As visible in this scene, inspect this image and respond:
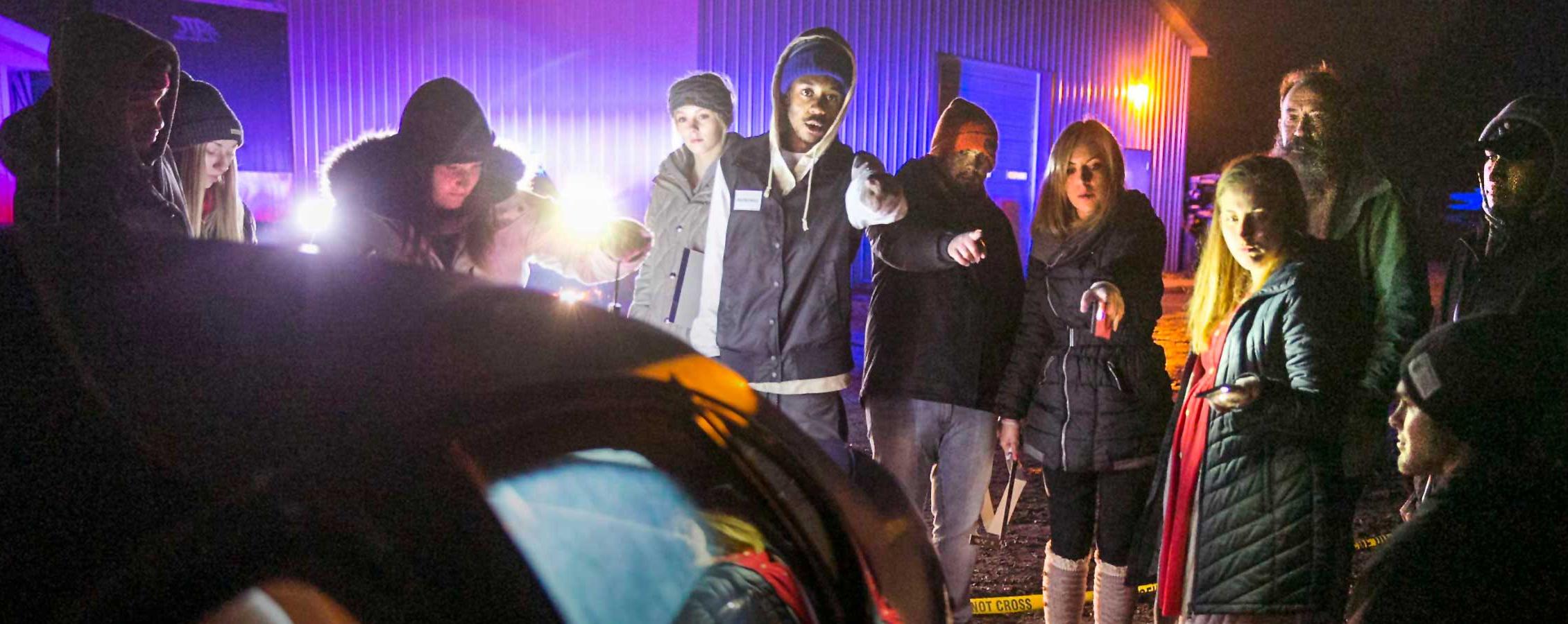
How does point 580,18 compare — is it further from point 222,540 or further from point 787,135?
point 222,540

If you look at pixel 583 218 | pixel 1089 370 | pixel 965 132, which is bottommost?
pixel 1089 370

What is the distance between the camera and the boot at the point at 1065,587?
3561 millimetres

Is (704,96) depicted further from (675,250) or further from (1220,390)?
(1220,390)

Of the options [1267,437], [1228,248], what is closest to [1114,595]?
[1267,437]

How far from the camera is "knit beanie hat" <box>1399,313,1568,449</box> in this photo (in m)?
2.16

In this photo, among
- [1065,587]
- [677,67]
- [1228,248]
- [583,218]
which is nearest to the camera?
[1228,248]

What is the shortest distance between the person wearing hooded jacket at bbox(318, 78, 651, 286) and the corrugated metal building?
544cm

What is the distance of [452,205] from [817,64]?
137cm

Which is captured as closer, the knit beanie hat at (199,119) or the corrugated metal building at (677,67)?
the knit beanie hat at (199,119)

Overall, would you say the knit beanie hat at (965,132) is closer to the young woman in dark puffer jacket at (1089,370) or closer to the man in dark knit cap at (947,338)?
the man in dark knit cap at (947,338)

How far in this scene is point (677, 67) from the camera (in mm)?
12609

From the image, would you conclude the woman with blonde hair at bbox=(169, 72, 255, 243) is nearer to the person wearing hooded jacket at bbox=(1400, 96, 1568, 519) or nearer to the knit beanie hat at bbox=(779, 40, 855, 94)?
the knit beanie hat at bbox=(779, 40, 855, 94)

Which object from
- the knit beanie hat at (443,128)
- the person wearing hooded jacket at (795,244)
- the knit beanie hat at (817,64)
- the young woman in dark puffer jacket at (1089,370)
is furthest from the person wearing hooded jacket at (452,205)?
the young woman in dark puffer jacket at (1089,370)

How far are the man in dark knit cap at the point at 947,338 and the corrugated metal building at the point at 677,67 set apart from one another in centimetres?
543
